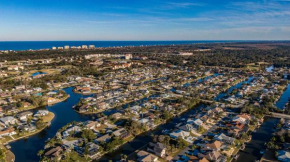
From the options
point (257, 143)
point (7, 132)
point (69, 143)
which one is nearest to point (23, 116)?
point (7, 132)

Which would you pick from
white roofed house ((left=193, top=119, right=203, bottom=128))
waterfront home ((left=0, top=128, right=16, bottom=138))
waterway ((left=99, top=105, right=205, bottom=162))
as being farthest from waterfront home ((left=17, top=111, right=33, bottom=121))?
white roofed house ((left=193, top=119, right=203, bottom=128))

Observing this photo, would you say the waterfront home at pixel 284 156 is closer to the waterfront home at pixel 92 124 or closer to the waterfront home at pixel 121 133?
the waterfront home at pixel 121 133

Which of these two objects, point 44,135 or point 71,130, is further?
point 44,135

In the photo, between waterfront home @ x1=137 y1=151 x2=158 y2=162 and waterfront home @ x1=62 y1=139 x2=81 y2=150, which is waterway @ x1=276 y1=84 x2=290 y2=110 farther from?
waterfront home @ x1=62 y1=139 x2=81 y2=150

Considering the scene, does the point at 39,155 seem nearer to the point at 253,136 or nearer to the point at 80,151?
the point at 80,151

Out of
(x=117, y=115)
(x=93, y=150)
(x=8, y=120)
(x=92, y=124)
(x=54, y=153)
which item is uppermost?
(x=8, y=120)

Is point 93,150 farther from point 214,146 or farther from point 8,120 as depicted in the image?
point 8,120
